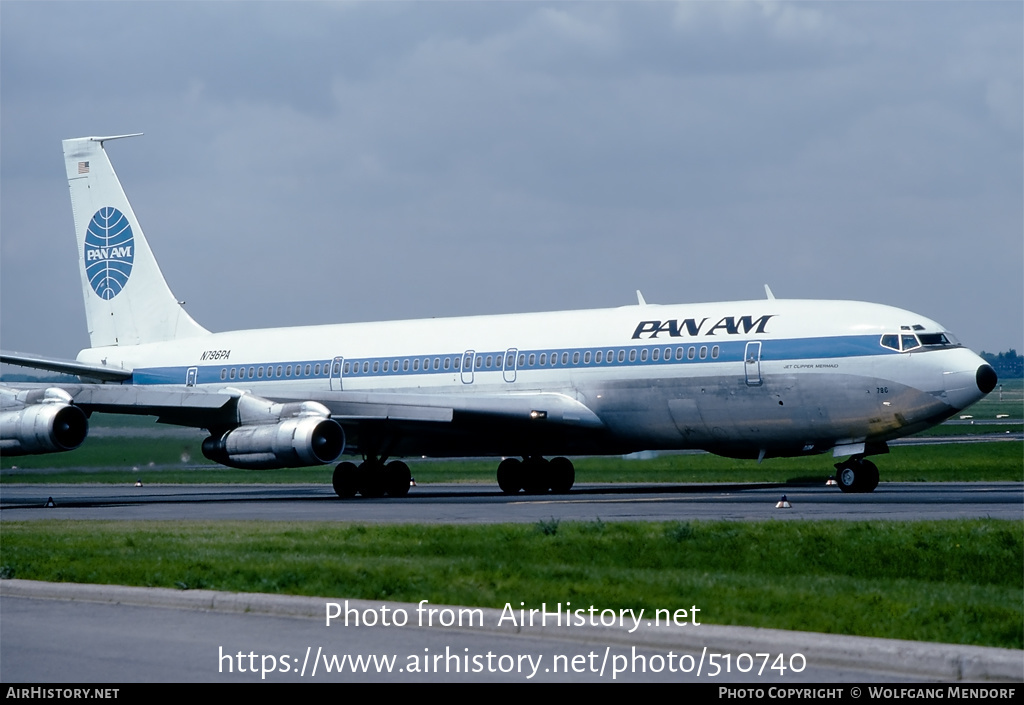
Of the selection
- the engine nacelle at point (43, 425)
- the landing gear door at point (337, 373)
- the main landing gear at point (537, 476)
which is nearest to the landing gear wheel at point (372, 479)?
the main landing gear at point (537, 476)

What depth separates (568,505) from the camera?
26.5 meters

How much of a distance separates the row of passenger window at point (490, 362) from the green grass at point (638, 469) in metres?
5.30

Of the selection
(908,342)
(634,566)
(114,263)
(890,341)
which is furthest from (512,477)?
(634,566)

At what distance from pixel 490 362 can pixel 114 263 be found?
1447 centimetres

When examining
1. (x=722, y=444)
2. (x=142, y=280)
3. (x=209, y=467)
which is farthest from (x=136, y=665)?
(x=209, y=467)

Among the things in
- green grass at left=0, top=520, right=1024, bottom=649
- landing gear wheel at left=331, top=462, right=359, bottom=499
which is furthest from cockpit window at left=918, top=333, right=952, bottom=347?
landing gear wheel at left=331, top=462, right=359, bottom=499

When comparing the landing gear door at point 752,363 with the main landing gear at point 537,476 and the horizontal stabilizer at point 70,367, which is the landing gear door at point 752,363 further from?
the horizontal stabilizer at point 70,367

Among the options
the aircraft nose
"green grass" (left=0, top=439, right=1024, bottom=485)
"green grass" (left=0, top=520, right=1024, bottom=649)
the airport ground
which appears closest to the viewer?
the airport ground

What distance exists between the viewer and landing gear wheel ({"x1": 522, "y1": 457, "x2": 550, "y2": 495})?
3409 cm

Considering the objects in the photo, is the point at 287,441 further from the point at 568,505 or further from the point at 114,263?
the point at 114,263

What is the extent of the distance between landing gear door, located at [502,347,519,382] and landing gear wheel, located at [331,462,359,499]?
412 cm

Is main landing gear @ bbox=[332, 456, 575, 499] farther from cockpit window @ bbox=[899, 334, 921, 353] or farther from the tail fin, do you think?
the tail fin

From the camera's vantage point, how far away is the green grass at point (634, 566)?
11039 millimetres
